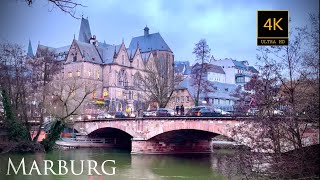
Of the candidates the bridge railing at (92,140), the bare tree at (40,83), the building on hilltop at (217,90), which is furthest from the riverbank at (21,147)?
the building on hilltop at (217,90)

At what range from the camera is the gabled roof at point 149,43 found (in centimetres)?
2744

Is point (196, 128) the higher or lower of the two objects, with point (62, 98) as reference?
lower

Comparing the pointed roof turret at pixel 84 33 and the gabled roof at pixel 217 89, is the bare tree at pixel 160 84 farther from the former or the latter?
the pointed roof turret at pixel 84 33

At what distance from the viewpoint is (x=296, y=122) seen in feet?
17.3

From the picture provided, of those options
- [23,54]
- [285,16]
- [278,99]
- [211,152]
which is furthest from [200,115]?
[285,16]

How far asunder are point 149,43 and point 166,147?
46.0ft

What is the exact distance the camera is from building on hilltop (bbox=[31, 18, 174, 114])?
22.6 meters

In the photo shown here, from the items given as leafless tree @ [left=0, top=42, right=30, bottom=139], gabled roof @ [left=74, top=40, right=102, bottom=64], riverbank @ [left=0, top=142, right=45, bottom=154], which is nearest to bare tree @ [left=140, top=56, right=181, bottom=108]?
gabled roof @ [left=74, top=40, right=102, bottom=64]

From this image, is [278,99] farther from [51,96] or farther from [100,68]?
[100,68]

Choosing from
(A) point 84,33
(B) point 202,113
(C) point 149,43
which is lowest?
(B) point 202,113

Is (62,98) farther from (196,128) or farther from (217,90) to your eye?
(217,90)

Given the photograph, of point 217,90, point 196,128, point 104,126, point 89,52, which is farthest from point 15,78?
point 217,90

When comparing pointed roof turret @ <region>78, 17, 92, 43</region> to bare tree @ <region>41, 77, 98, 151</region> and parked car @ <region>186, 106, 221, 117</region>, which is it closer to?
bare tree @ <region>41, 77, 98, 151</region>

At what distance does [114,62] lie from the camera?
87.5ft
